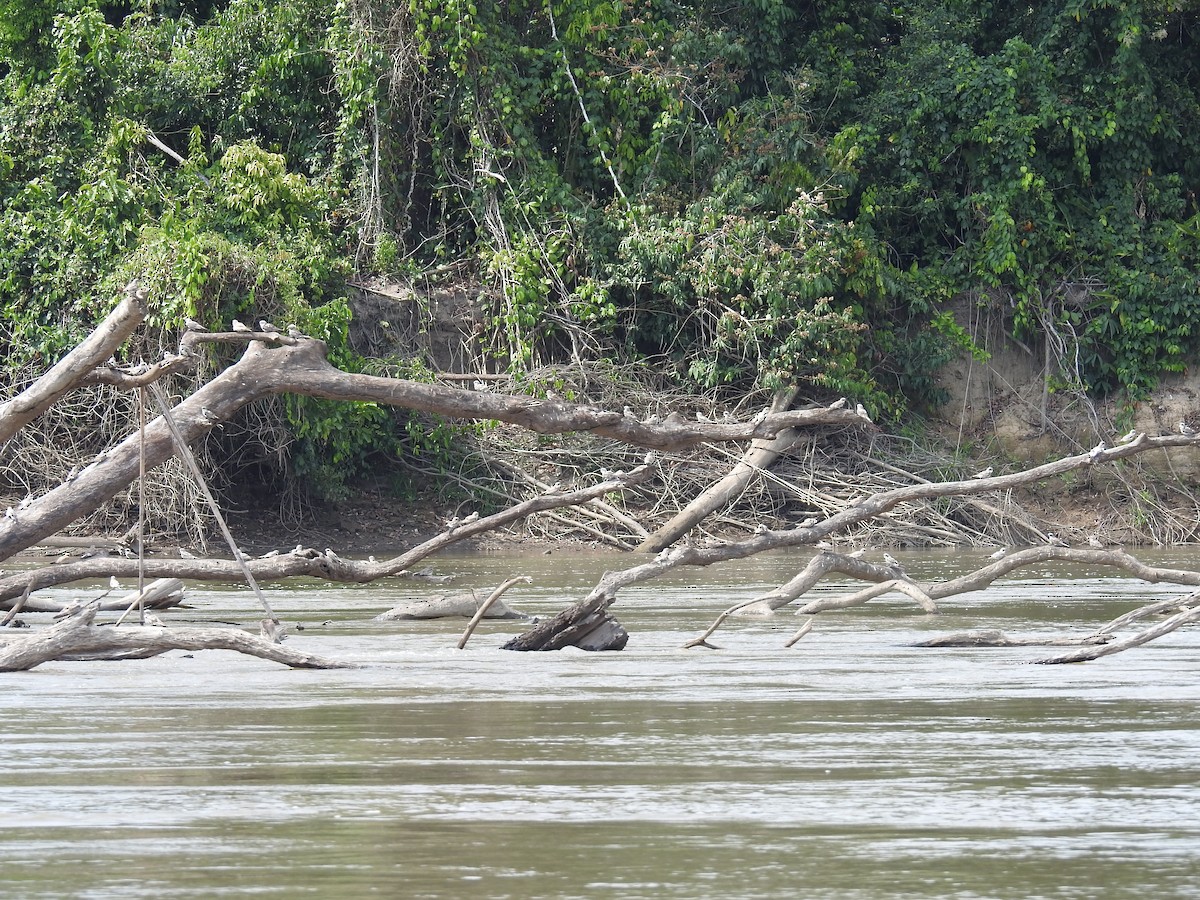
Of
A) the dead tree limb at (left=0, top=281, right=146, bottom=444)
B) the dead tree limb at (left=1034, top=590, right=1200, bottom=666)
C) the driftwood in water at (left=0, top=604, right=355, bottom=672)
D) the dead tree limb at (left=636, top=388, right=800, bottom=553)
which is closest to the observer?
the driftwood in water at (left=0, top=604, right=355, bottom=672)

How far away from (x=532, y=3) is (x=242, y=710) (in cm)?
1696

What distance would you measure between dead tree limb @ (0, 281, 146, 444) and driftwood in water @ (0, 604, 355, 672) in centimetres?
97

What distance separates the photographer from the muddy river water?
12.1 feet

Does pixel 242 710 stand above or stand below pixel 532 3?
below

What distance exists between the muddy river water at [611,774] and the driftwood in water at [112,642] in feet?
0.41

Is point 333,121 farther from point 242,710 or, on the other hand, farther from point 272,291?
point 242,710

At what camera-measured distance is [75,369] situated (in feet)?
26.4

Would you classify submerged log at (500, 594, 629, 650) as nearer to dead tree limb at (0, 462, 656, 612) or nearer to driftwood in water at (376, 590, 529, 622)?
dead tree limb at (0, 462, 656, 612)

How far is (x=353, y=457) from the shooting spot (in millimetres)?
21406

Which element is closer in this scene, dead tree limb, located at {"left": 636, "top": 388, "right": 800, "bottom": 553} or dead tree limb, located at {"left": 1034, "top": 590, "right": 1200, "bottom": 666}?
dead tree limb, located at {"left": 1034, "top": 590, "right": 1200, "bottom": 666}

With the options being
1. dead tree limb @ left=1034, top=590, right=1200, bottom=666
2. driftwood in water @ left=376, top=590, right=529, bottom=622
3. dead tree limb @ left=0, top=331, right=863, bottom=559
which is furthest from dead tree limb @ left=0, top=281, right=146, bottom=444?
dead tree limb @ left=1034, top=590, right=1200, bottom=666

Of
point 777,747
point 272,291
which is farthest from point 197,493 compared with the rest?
point 777,747

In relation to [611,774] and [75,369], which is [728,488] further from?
[611,774]

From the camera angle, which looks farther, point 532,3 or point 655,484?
point 532,3
